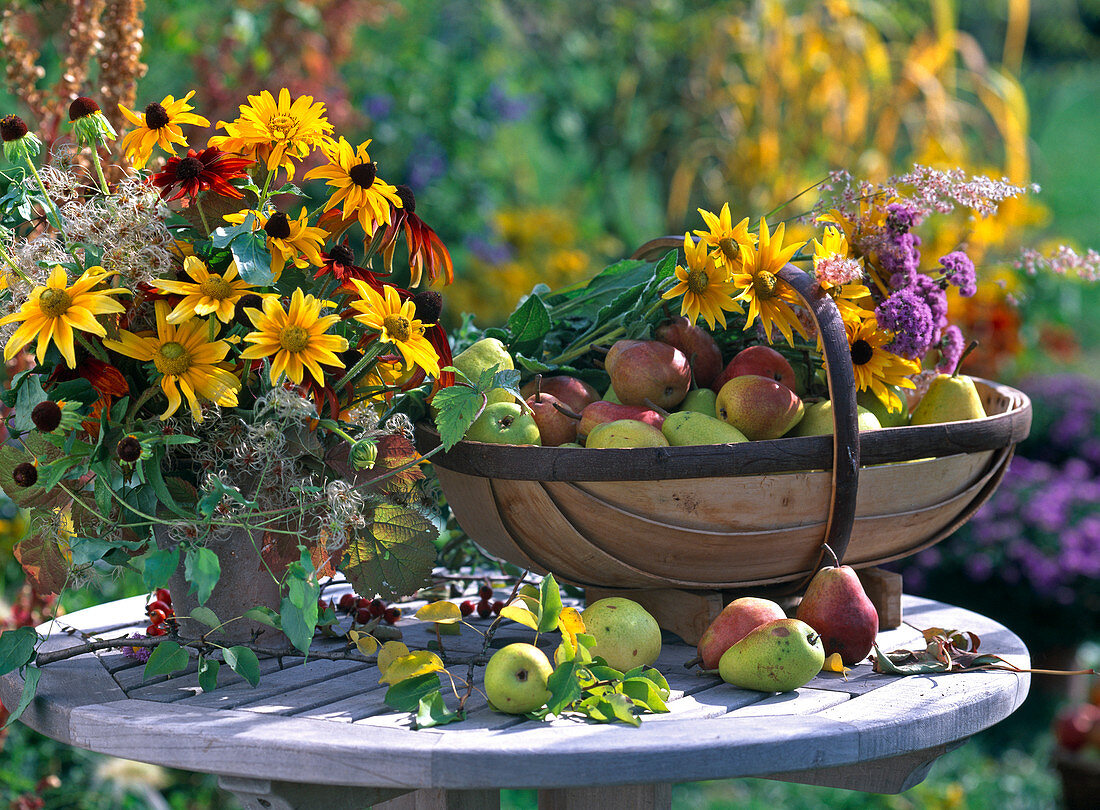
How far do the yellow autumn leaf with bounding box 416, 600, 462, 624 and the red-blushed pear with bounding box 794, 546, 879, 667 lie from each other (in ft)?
1.20

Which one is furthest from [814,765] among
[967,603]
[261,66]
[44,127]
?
[967,603]

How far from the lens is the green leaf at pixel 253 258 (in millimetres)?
963

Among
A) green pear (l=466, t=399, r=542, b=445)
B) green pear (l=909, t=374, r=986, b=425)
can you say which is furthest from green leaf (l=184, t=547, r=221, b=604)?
green pear (l=909, t=374, r=986, b=425)

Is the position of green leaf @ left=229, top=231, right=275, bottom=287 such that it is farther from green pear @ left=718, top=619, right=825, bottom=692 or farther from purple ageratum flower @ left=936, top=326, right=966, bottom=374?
purple ageratum flower @ left=936, top=326, right=966, bottom=374

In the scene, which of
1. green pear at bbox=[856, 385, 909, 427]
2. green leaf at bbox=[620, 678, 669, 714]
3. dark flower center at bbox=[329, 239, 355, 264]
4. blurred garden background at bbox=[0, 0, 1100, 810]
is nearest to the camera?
green leaf at bbox=[620, 678, 669, 714]

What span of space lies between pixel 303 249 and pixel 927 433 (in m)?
0.69

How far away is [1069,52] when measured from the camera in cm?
681

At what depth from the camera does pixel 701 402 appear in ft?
4.07

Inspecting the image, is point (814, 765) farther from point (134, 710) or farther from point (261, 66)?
point (261, 66)

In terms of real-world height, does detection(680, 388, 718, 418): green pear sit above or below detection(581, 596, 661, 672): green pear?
above

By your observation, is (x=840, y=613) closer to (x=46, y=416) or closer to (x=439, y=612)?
(x=439, y=612)

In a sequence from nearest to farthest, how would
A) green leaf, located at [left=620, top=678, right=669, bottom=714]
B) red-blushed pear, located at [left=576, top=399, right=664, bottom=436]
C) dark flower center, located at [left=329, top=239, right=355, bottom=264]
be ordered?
green leaf, located at [left=620, top=678, right=669, bottom=714] → dark flower center, located at [left=329, top=239, right=355, bottom=264] → red-blushed pear, located at [left=576, top=399, right=664, bottom=436]

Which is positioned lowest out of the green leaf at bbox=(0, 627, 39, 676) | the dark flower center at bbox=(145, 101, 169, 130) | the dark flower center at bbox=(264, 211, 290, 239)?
the green leaf at bbox=(0, 627, 39, 676)

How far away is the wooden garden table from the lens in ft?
2.75
